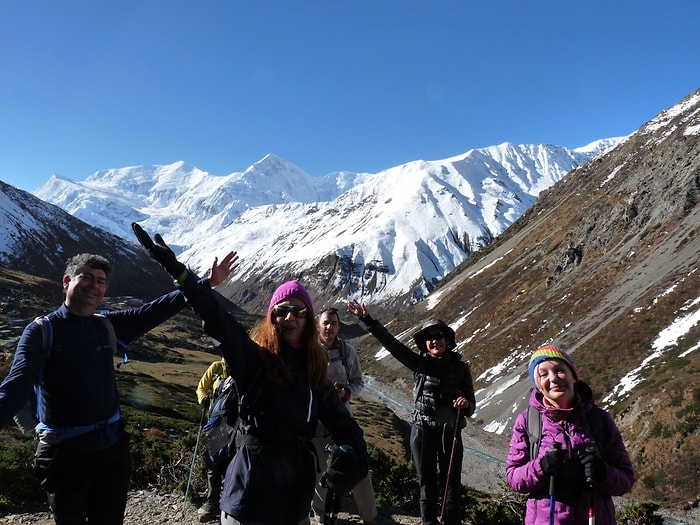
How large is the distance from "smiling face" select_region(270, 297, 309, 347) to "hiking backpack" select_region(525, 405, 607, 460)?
8.49 feet

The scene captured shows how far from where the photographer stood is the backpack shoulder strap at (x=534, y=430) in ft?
14.1

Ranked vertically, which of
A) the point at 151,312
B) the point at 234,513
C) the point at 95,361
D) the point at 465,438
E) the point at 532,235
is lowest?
the point at 465,438

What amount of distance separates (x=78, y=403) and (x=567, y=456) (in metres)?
4.54

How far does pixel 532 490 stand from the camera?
4.20m

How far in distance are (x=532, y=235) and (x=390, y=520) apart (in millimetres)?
98208

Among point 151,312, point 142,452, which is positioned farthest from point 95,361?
point 142,452

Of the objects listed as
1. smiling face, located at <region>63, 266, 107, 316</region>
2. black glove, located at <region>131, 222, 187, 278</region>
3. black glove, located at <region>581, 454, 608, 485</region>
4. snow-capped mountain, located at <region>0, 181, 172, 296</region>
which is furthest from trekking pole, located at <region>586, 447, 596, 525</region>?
snow-capped mountain, located at <region>0, 181, 172, 296</region>

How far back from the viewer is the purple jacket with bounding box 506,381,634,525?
397 centimetres

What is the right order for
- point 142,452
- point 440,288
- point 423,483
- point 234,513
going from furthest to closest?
point 440,288 < point 142,452 < point 423,483 < point 234,513

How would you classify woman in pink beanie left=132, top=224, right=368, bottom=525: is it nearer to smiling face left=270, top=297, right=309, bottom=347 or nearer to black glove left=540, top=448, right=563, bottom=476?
smiling face left=270, top=297, right=309, bottom=347

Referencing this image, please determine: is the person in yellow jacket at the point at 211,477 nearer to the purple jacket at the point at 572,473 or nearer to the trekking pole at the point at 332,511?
the trekking pole at the point at 332,511

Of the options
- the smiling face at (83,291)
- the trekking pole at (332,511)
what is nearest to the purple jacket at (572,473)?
the trekking pole at (332,511)

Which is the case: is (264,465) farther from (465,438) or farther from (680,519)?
(465,438)

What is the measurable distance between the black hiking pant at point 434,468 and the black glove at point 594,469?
9.53 feet
